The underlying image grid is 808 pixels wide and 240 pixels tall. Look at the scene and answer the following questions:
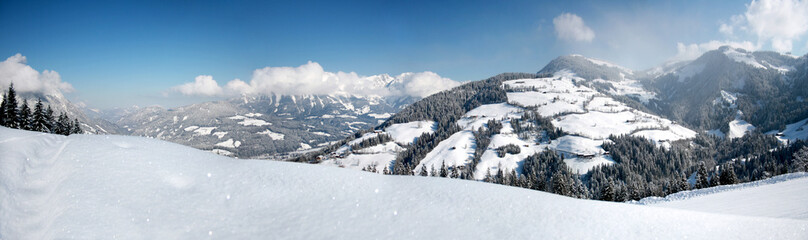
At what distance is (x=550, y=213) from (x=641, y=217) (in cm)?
133

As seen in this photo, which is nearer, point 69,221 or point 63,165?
point 69,221

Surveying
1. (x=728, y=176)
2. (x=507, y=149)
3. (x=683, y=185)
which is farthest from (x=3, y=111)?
(x=507, y=149)

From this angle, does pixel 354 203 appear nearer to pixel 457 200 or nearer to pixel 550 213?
pixel 457 200

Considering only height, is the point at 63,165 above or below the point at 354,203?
above

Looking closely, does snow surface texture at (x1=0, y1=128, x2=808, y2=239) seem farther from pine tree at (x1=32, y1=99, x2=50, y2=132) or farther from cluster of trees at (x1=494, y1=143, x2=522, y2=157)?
cluster of trees at (x1=494, y1=143, x2=522, y2=157)

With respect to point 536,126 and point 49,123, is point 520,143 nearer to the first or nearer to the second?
point 536,126

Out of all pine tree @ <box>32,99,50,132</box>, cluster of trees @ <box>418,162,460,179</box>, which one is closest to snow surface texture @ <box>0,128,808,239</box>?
pine tree @ <box>32,99,50,132</box>

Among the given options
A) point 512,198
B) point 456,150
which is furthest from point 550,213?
point 456,150

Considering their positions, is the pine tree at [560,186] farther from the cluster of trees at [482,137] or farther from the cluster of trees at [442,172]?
the cluster of trees at [482,137]

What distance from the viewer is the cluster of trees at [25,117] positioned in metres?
44.2

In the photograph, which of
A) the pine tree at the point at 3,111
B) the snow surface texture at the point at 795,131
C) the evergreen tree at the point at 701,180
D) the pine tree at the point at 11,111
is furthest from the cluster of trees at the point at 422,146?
the snow surface texture at the point at 795,131

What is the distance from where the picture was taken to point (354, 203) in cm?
448

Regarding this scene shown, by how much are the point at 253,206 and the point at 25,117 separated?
72.3 m

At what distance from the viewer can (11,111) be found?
4553 cm
